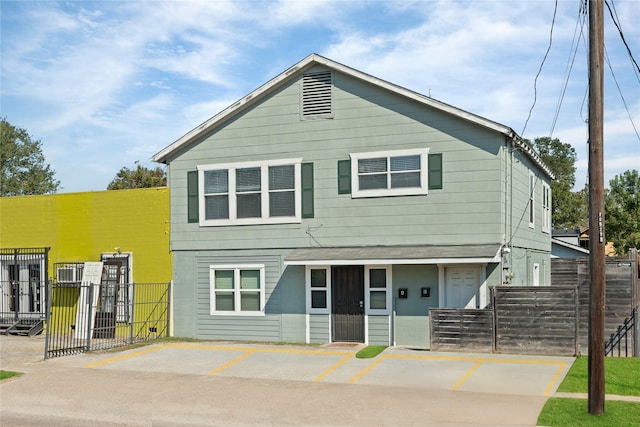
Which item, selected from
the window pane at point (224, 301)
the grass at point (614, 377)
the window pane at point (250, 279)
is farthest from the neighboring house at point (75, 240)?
the grass at point (614, 377)

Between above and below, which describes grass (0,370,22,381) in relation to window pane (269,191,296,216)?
below

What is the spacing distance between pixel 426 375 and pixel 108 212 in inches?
489

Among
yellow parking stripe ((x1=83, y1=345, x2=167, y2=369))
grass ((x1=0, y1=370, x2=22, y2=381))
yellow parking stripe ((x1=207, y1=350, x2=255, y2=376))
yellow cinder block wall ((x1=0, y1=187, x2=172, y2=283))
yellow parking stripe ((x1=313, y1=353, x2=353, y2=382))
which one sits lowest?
yellow parking stripe ((x1=83, y1=345, x2=167, y2=369))

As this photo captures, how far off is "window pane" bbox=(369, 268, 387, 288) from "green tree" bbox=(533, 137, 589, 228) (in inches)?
1771

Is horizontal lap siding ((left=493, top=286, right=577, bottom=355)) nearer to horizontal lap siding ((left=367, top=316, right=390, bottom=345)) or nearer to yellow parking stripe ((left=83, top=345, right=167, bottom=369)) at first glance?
horizontal lap siding ((left=367, top=316, right=390, bottom=345))

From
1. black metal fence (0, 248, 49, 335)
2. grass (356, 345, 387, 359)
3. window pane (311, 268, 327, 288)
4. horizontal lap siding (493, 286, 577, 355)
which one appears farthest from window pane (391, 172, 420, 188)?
black metal fence (0, 248, 49, 335)

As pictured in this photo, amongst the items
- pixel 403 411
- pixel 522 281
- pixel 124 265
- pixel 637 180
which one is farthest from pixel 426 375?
pixel 637 180

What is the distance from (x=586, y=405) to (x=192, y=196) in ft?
43.4

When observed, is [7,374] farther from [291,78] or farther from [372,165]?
[291,78]

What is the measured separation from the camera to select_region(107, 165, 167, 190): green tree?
4994 centimetres

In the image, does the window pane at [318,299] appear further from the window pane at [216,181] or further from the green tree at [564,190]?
the green tree at [564,190]

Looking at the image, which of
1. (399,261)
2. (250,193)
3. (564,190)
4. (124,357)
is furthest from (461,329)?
(564,190)

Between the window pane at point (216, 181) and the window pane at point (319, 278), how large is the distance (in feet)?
12.3

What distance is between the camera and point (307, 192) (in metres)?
19.5
